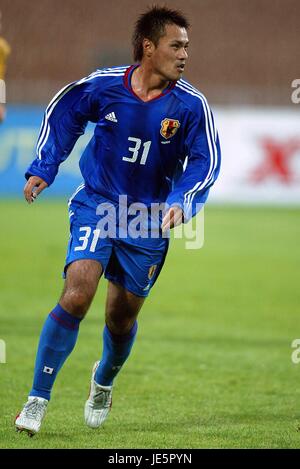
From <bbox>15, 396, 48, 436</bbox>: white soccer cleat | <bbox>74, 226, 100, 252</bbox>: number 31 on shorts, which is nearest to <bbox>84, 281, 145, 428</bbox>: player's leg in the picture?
<bbox>74, 226, 100, 252</bbox>: number 31 on shorts

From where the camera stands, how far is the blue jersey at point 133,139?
19.8ft

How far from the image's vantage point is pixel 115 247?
6.11 meters

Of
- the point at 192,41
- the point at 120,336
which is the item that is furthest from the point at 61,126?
the point at 192,41

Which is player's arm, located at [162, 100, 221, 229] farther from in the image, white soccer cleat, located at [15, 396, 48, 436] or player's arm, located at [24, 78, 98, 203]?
white soccer cleat, located at [15, 396, 48, 436]

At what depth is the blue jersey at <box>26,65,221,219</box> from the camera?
6.04 meters

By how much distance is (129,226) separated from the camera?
242 inches

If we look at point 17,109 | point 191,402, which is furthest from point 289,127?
point 191,402

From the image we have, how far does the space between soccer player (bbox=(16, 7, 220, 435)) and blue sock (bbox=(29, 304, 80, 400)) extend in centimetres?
3

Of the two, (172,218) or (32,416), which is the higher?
(172,218)

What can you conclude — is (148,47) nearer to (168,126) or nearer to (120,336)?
(168,126)

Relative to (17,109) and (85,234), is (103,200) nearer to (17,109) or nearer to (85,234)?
(85,234)

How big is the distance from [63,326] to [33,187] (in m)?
0.89

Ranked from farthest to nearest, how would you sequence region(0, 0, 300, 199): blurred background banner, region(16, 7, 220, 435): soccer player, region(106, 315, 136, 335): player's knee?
region(0, 0, 300, 199): blurred background banner → region(106, 315, 136, 335): player's knee → region(16, 7, 220, 435): soccer player

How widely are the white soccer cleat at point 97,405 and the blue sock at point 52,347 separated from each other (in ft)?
1.60
